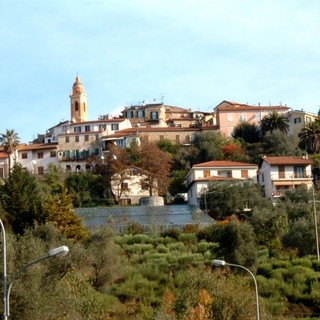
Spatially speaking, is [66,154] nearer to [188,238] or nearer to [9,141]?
[9,141]

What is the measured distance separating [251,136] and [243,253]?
61.1m

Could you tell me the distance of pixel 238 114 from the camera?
412ft

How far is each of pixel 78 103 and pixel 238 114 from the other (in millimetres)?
35102

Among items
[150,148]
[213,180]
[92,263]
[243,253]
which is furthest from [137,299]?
[150,148]

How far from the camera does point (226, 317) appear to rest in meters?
→ 43.9

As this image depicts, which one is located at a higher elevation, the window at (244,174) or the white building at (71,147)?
the white building at (71,147)

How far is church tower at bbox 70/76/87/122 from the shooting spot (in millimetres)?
148250

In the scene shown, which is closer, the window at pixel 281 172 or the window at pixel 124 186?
the window at pixel 281 172

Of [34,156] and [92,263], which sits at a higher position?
[34,156]

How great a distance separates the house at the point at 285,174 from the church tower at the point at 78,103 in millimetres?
57302

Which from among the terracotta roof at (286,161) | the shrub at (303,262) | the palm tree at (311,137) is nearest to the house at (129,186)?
the terracotta roof at (286,161)

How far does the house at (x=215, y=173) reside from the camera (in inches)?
3684

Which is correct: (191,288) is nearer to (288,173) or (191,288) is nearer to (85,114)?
(288,173)

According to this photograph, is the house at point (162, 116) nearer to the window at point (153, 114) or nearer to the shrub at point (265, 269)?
the window at point (153, 114)
